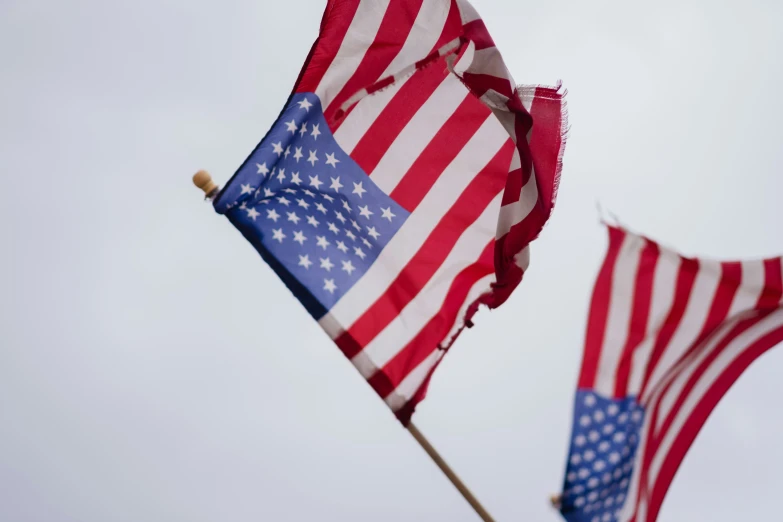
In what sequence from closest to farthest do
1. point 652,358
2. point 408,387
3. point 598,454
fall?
A: point 598,454 → point 652,358 → point 408,387

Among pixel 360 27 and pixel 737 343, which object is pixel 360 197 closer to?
pixel 360 27

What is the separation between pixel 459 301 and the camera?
31.4 feet

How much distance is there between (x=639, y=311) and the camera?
749 centimetres

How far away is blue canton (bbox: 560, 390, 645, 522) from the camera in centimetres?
729

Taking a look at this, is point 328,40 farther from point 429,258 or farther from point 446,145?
point 429,258

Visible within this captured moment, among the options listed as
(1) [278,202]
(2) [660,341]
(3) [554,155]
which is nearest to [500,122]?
(3) [554,155]

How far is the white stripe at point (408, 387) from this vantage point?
29.1 ft

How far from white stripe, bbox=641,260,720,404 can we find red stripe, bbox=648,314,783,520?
1.53 ft

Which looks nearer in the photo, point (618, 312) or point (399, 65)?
point (618, 312)

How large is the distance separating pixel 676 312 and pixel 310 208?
423cm

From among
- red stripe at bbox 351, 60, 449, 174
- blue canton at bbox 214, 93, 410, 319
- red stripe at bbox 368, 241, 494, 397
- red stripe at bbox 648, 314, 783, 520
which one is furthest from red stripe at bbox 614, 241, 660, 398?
red stripe at bbox 351, 60, 449, 174

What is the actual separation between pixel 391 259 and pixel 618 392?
3361 mm

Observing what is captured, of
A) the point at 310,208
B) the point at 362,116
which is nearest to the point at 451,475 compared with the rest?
the point at 310,208

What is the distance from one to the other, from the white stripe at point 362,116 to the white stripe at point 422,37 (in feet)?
0.69
